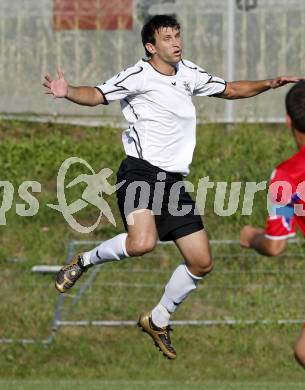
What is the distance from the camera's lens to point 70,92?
9.41 meters

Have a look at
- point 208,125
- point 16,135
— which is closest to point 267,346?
point 208,125

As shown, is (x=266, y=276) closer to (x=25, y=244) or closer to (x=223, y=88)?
(x=25, y=244)

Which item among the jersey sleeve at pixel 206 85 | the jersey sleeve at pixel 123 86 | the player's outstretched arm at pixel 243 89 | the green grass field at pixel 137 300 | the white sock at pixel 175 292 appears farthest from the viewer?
the green grass field at pixel 137 300

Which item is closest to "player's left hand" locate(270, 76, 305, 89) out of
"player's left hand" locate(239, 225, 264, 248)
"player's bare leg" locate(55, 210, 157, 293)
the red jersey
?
"player's bare leg" locate(55, 210, 157, 293)

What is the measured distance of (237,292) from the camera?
1420 cm

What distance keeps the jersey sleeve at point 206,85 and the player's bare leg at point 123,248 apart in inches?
→ 43.6

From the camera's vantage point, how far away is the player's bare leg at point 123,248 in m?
9.73

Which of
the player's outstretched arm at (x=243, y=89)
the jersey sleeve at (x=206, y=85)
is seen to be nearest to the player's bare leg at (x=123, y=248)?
the jersey sleeve at (x=206, y=85)

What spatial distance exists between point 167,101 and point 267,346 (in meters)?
4.47

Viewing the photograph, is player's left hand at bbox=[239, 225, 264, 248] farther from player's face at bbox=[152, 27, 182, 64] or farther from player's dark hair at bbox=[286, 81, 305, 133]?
player's face at bbox=[152, 27, 182, 64]

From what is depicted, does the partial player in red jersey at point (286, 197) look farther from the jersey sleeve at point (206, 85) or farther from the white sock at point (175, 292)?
the jersey sleeve at point (206, 85)

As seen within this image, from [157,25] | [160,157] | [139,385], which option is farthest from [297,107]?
[139,385]

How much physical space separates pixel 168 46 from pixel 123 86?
469 millimetres

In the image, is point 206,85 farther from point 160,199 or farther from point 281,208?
point 281,208
